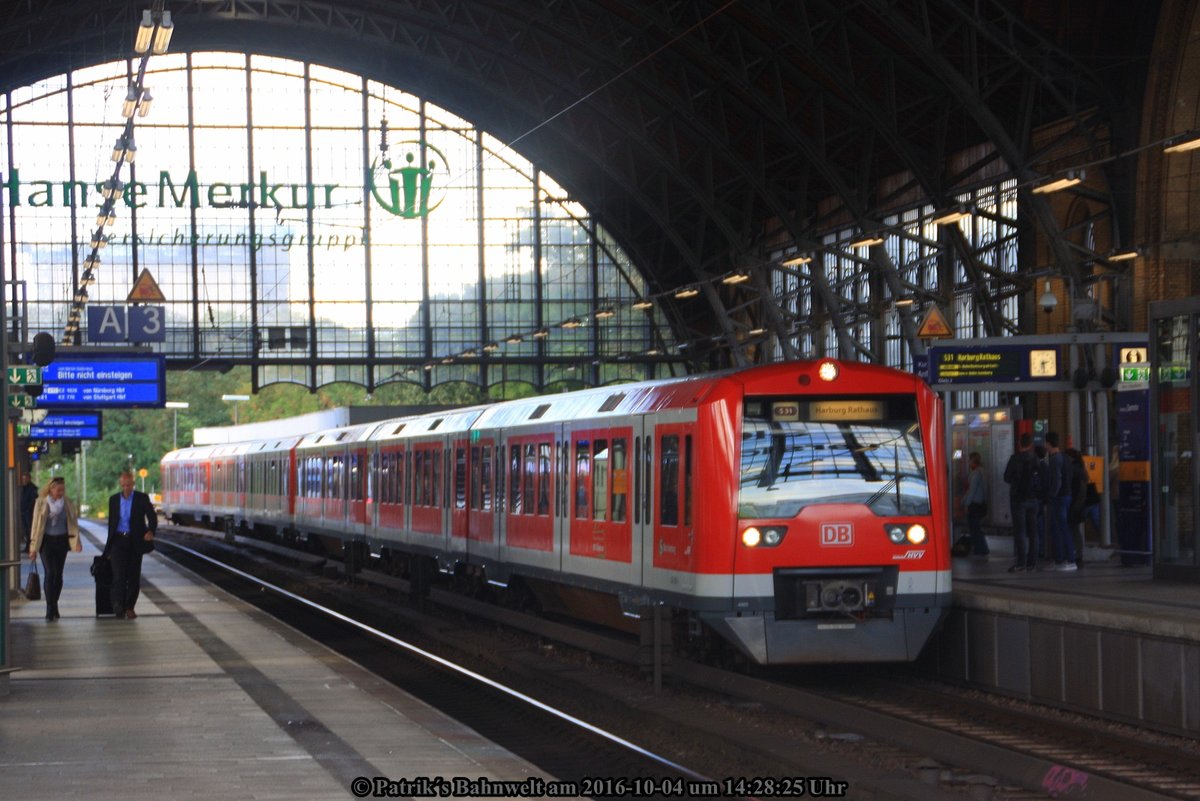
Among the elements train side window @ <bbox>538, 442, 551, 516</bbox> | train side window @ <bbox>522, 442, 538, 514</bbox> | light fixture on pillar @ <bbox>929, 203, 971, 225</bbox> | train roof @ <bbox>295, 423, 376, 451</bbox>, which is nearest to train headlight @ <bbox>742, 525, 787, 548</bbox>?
train side window @ <bbox>538, 442, 551, 516</bbox>

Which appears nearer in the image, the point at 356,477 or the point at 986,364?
the point at 986,364

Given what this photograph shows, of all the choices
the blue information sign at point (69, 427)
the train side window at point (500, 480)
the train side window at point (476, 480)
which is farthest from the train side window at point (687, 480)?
the blue information sign at point (69, 427)

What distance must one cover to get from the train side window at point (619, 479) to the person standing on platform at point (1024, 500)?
5.01m

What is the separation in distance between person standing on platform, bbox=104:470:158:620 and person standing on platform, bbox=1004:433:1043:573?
10.2 metres

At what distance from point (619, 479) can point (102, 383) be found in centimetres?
1340

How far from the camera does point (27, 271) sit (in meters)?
50.2

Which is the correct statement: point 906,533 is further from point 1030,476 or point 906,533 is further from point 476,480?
point 476,480

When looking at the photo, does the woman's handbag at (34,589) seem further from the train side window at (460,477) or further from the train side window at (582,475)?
the train side window at (582,475)

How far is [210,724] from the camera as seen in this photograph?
11.3 meters

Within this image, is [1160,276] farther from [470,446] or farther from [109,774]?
[109,774]

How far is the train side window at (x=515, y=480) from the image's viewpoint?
2009 centimetres

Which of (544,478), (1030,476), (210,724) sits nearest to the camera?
(210,724)

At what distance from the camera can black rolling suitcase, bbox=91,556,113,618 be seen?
21250mm

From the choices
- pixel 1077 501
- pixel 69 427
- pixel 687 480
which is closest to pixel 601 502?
pixel 687 480
